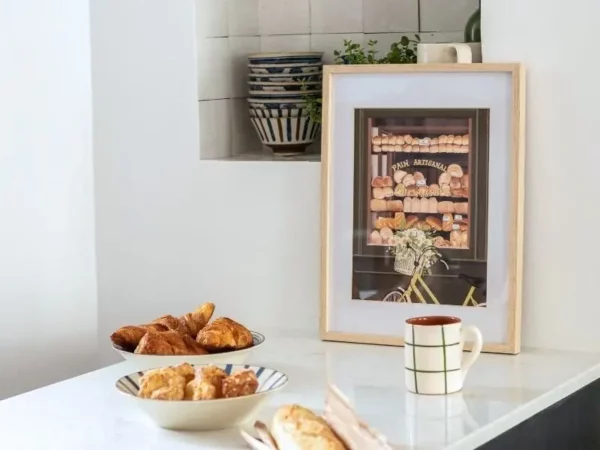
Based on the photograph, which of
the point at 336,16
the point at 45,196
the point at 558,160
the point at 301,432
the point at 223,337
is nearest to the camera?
the point at 301,432

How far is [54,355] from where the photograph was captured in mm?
2084

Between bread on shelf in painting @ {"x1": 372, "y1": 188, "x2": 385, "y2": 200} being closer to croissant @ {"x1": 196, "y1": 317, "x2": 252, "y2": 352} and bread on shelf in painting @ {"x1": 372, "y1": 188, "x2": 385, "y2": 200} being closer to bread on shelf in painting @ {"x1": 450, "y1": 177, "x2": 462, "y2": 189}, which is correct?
bread on shelf in painting @ {"x1": 450, "y1": 177, "x2": 462, "y2": 189}

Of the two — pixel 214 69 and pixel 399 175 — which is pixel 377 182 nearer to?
pixel 399 175

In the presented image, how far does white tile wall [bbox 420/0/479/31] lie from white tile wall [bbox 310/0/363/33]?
0.40 feet

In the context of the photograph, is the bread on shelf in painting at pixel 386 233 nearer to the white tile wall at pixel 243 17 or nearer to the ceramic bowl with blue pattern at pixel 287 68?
the ceramic bowl with blue pattern at pixel 287 68

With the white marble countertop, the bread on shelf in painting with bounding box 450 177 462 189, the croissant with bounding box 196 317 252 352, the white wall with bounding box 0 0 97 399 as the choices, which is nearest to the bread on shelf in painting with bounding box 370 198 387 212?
the bread on shelf in painting with bounding box 450 177 462 189

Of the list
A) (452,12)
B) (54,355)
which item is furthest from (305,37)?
(54,355)

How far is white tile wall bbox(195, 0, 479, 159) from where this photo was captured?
205 centimetres

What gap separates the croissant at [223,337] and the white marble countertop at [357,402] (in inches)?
3.5

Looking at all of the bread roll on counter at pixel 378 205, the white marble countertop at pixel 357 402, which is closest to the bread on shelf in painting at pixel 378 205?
the bread roll on counter at pixel 378 205

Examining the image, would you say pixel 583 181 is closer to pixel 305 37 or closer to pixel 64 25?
pixel 305 37

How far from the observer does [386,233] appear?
6.00 ft

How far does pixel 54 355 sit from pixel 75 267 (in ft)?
0.53

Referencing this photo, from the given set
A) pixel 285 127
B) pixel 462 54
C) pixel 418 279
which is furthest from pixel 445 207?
pixel 285 127
